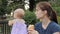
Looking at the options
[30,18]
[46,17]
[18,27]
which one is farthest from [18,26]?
[30,18]

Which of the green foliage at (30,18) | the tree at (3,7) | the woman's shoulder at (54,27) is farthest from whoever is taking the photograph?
the tree at (3,7)

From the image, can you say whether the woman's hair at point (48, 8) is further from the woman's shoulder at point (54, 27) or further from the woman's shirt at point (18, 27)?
the woman's shirt at point (18, 27)

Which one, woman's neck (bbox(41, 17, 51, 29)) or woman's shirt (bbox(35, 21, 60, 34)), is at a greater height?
woman's neck (bbox(41, 17, 51, 29))

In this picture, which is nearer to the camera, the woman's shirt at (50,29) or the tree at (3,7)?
the woman's shirt at (50,29)

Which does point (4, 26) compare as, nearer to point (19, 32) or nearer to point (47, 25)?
point (19, 32)

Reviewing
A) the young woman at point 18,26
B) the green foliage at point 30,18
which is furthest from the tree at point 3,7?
the young woman at point 18,26

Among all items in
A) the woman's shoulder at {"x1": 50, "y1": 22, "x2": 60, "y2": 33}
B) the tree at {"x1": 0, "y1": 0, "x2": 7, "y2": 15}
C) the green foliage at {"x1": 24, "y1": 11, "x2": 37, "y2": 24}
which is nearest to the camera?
the woman's shoulder at {"x1": 50, "y1": 22, "x2": 60, "y2": 33}

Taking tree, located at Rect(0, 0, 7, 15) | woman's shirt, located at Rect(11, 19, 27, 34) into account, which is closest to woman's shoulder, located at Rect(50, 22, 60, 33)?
woman's shirt, located at Rect(11, 19, 27, 34)

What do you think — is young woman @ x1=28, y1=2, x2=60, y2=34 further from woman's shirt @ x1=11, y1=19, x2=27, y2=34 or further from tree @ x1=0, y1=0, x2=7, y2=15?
tree @ x1=0, y1=0, x2=7, y2=15

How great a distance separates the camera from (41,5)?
144 inches

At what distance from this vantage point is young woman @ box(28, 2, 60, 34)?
366 centimetres

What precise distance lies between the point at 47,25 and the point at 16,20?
2075mm

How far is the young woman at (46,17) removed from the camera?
3655 millimetres

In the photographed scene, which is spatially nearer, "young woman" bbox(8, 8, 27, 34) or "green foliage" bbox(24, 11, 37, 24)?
"young woman" bbox(8, 8, 27, 34)
